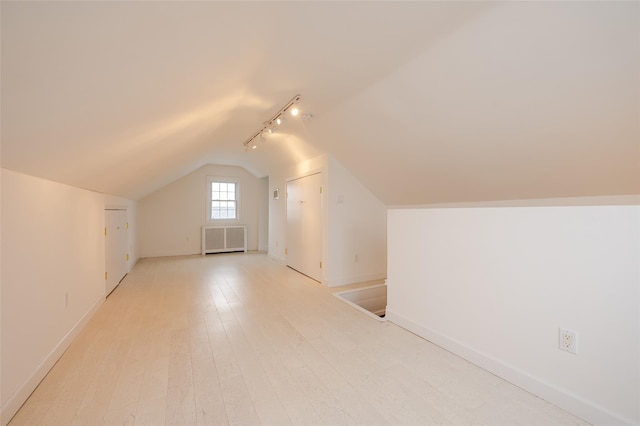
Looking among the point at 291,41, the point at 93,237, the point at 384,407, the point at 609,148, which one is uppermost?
the point at 291,41

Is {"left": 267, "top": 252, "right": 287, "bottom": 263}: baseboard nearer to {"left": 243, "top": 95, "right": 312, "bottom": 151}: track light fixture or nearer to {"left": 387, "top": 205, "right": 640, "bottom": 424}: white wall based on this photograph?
{"left": 243, "top": 95, "right": 312, "bottom": 151}: track light fixture

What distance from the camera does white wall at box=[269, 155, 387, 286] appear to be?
13.1 feet

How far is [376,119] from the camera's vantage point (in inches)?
110

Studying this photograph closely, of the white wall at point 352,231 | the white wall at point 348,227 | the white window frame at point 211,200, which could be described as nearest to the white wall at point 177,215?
the white window frame at point 211,200

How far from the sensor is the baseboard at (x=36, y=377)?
4.53ft

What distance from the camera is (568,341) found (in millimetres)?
1495

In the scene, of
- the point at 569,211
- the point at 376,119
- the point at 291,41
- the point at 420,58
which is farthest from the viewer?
the point at 376,119

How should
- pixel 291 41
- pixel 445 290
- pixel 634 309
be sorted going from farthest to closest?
pixel 445 290 < pixel 291 41 < pixel 634 309

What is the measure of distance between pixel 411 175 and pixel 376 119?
0.95 m

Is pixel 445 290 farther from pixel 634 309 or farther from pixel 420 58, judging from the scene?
pixel 420 58

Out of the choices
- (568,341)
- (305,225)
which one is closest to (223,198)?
(305,225)

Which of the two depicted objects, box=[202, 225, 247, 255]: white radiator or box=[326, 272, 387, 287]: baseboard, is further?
box=[202, 225, 247, 255]: white radiator

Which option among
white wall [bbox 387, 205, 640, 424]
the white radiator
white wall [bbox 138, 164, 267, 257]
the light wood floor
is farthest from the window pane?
white wall [bbox 387, 205, 640, 424]

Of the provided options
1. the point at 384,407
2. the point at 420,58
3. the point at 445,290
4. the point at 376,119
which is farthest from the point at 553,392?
the point at 376,119
